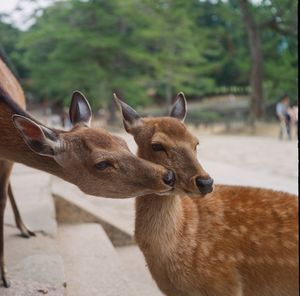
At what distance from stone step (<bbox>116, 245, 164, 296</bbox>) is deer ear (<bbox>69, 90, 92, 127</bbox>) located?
50 cm

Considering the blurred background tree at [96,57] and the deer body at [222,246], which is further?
the blurred background tree at [96,57]

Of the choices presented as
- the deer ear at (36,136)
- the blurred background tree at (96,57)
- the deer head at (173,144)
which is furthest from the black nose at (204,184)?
the blurred background tree at (96,57)

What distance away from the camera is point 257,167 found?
485 cm

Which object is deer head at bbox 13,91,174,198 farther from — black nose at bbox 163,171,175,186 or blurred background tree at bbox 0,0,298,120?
blurred background tree at bbox 0,0,298,120

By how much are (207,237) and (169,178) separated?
0.32 meters

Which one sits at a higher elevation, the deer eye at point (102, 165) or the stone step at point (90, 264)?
the deer eye at point (102, 165)

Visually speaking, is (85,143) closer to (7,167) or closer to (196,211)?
(196,211)

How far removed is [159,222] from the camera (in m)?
1.38

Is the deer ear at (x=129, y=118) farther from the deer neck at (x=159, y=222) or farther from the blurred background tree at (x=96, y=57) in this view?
the blurred background tree at (x=96, y=57)

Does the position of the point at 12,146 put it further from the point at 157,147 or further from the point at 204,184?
the point at 204,184

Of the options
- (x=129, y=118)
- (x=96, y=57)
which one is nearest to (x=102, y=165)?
(x=129, y=118)

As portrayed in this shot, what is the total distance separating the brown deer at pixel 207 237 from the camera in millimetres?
1298

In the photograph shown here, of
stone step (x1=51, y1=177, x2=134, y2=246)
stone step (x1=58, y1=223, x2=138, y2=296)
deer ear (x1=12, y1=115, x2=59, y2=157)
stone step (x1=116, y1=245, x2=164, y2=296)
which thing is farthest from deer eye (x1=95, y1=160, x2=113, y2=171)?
stone step (x1=51, y1=177, x2=134, y2=246)

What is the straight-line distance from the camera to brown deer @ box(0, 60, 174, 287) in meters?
1.18
